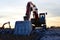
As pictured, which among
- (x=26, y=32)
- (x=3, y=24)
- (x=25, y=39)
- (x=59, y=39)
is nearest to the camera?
(x=59, y=39)

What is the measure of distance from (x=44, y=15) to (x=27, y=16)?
17.6 feet

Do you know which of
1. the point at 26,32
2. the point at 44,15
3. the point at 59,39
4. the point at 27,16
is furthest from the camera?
the point at 44,15

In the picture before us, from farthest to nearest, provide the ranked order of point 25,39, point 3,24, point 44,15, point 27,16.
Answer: point 3,24 < point 44,15 < point 27,16 < point 25,39

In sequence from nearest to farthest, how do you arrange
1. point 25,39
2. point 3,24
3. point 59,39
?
point 59,39, point 25,39, point 3,24

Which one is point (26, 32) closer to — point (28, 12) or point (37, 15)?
point (28, 12)

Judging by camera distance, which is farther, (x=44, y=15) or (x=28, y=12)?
(x=44, y=15)

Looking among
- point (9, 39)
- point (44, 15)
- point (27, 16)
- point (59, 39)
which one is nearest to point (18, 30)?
point (9, 39)

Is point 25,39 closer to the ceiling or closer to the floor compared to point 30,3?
closer to the floor

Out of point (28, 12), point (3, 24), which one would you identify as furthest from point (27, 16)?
point (3, 24)

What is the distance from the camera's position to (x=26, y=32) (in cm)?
3331

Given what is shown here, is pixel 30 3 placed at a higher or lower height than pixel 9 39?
higher

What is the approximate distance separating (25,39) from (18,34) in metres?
5.63

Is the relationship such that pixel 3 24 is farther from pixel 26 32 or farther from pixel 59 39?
pixel 59 39

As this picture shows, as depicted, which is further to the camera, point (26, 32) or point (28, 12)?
point (28, 12)
